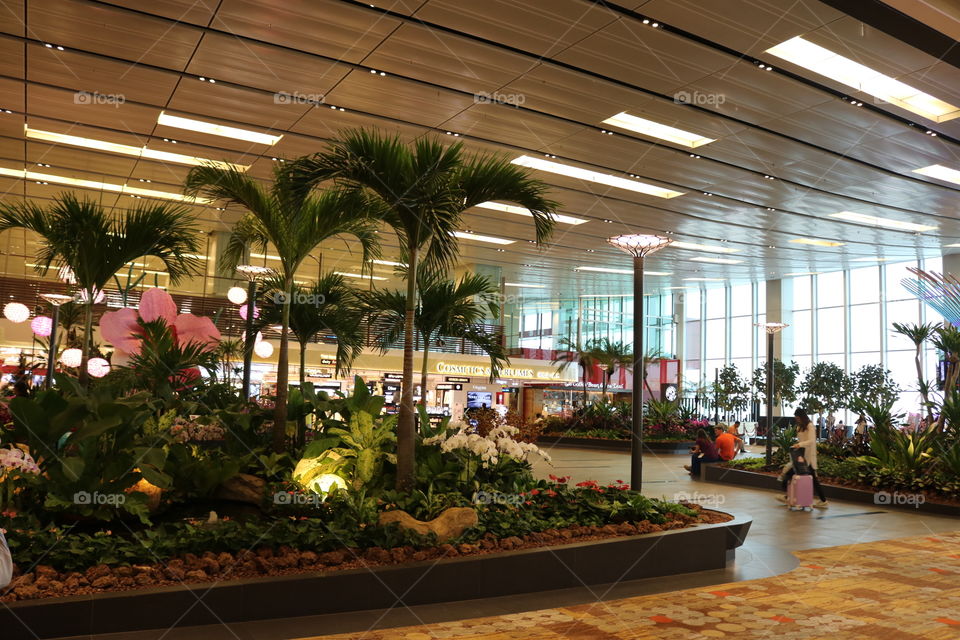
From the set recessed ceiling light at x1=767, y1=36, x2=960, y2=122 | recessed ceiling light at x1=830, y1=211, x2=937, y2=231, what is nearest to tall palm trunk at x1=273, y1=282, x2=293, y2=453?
recessed ceiling light at x1=767, y1=36, x2=960, y2=122

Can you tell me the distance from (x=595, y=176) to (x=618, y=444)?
26.6 feet

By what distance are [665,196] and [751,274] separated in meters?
13.5

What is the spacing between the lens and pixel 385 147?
5.89 metres

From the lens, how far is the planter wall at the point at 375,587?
3.81 meters

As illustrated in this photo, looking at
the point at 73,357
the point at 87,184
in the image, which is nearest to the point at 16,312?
the point at 73,357

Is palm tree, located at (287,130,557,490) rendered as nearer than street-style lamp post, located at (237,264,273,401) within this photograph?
Yes

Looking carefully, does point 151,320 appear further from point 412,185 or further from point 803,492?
point 803,492

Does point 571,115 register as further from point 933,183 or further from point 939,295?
point 939,295

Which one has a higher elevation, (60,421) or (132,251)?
(132,251)

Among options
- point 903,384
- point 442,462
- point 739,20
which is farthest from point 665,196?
point 903,384

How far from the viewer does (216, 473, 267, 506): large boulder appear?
20.5ft

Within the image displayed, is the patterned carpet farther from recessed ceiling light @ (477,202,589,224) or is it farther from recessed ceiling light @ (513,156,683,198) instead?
recessed ceiling light @ (477,202,589,224)

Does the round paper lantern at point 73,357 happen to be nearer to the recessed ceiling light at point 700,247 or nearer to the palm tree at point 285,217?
the palm tree at point 285,217

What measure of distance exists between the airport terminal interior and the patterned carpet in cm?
3
